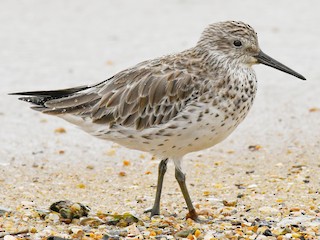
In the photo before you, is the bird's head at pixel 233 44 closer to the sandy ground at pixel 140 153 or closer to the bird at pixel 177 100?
the bird at pixel 177 100

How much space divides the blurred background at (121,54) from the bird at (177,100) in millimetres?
2125

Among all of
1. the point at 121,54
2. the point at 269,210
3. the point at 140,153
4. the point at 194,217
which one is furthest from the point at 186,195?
the point at 121,54

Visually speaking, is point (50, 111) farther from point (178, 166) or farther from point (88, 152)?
point (88, 152)

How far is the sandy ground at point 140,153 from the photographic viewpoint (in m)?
8.46

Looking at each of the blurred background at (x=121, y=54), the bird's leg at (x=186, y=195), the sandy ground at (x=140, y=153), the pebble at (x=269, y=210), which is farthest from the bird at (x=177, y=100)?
the blurred background at (x=121, y=54)

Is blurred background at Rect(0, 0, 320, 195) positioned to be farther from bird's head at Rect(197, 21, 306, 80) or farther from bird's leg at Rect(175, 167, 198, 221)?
bird's head at Rect(197, 21, 306, 80)

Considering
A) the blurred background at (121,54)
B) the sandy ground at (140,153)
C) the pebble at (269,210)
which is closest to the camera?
the pebble at (269,210)

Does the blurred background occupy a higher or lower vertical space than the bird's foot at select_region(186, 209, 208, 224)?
higher

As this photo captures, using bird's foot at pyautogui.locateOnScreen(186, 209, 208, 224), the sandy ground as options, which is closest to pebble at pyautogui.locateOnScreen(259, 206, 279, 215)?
the sandy ground

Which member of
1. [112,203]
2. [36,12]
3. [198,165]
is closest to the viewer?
[112,203]

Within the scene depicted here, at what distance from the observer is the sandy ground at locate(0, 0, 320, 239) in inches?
333

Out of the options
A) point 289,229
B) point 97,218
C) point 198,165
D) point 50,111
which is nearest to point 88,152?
point 198,165

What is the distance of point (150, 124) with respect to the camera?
319 inches

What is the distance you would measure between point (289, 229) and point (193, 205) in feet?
4.61
